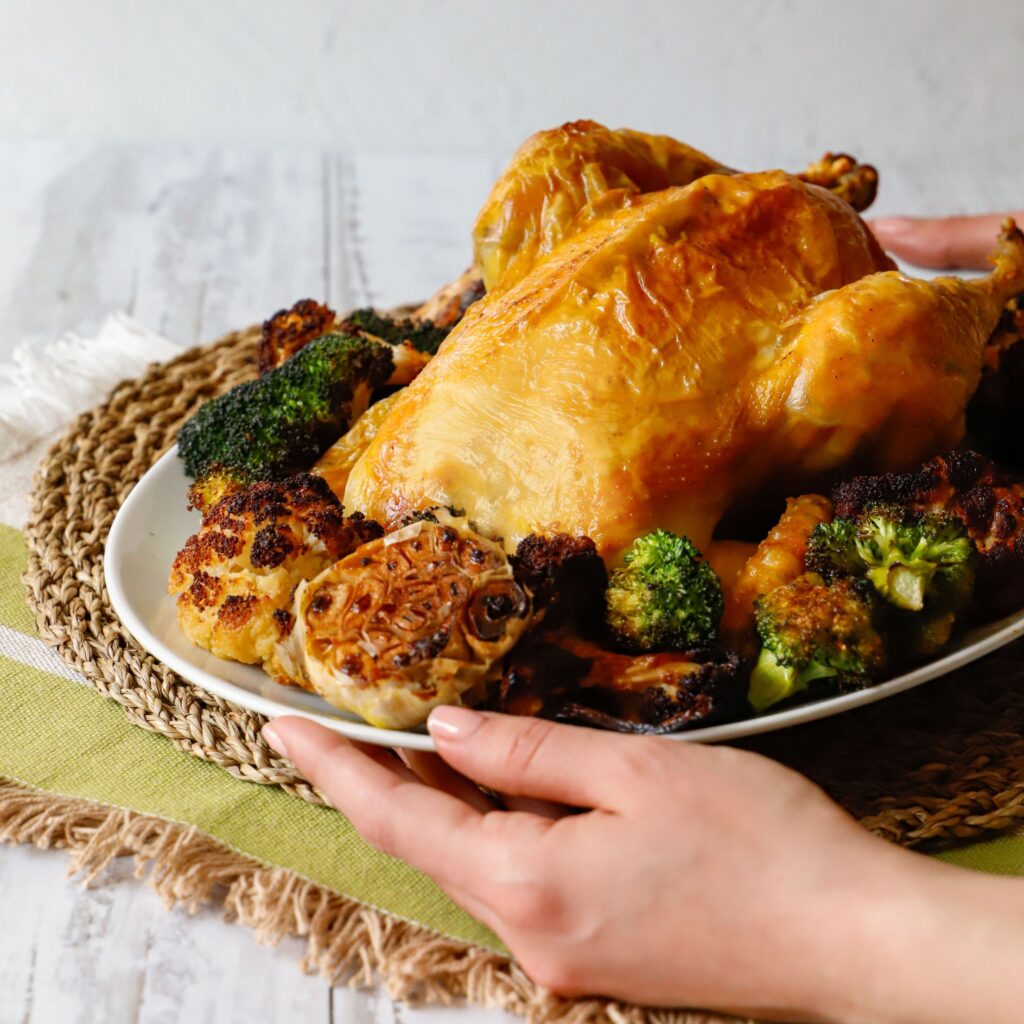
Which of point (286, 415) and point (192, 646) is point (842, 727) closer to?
point (192, 646)

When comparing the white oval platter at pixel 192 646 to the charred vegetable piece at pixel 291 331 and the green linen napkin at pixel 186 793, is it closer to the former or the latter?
the green linen napkin at pixel 186 793

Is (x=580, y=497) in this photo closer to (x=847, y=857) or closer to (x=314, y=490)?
(x=314, y=490)

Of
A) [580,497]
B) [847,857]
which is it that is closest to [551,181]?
[580,497]

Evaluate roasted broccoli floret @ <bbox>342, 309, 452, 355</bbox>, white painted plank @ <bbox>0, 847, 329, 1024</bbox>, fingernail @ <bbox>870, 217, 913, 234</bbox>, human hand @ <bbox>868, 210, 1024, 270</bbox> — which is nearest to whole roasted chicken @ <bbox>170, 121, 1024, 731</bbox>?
white painted plank @ <bbox>0, 847, 329, 1024</bbox>

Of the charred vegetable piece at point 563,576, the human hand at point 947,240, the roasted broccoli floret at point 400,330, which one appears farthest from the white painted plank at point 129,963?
the human hand at point 947,240

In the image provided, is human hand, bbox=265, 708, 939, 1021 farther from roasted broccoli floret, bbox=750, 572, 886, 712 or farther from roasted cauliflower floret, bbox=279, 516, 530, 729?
roasted broccoli floret, bbox=750, 572, 886, 712
